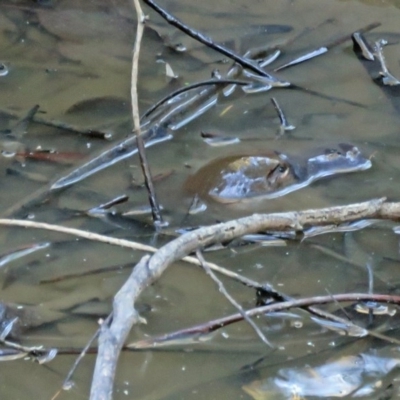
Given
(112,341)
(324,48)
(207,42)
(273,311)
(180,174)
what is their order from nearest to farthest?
(112,341), (273,311), (180,174), (207,42), (324,48)

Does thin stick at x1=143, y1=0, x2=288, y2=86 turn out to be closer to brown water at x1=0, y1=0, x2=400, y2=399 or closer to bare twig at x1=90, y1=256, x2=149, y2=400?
brown water at x1=0, y1=0, x2=400, y2=399

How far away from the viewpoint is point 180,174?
194 centimetres

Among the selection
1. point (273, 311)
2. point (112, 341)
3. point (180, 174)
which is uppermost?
point (112, 341)

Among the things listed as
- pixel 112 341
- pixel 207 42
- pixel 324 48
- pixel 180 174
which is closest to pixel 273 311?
Answer: pixel 112 341

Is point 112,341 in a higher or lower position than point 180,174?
higher

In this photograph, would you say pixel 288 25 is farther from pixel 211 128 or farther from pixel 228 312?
pixel 228 312

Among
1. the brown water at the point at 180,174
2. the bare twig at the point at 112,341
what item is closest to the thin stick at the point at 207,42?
the brown water at the point at 180,174

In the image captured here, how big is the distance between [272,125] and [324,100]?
223 millimetres

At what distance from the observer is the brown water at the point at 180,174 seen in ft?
4.63

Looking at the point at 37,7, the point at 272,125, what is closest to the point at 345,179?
the point at 272,125

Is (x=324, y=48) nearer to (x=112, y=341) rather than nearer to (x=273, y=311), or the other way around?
(x=273, y=311)

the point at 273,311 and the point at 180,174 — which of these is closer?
the point at 273,311

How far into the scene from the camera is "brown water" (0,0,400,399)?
4.63ft

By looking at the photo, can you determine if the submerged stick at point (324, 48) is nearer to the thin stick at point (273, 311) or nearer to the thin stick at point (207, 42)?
the thin stick at point (207, 42)
